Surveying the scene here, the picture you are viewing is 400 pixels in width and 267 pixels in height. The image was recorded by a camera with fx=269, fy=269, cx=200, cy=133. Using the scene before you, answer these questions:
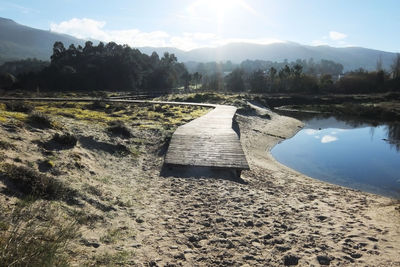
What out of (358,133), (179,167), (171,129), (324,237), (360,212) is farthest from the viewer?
(358,133)

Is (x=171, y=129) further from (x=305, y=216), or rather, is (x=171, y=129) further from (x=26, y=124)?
(x=305, y=216)

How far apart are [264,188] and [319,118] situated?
5264cm

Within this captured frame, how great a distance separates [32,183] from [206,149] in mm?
10919

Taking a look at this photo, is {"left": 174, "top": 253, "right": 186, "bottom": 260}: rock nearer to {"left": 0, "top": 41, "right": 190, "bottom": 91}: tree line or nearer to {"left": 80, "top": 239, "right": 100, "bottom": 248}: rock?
{"left": 80, "top": 239, "right": 100, "bottom": 248}: rock

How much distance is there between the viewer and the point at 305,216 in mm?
11227

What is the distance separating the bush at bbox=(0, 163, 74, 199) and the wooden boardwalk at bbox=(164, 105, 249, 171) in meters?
7.72

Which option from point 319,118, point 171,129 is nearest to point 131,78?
point 319,118

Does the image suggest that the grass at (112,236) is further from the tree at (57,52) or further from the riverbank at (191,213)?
the tree at (57,52)

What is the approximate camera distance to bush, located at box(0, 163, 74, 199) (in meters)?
8.41

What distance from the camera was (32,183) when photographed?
28.2ft

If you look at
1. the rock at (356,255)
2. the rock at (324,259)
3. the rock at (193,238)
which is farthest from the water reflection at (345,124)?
the rock at (193,238)

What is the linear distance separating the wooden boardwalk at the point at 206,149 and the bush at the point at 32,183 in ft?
25.3

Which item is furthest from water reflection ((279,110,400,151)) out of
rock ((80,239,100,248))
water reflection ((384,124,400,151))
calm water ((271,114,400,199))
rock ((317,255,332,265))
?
rock ((80,239,100,248))

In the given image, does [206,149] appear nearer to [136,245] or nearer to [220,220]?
[220,220]
